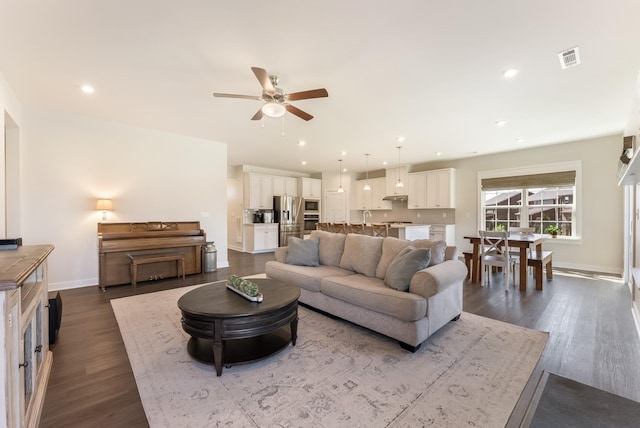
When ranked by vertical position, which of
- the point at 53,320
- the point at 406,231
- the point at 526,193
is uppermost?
the point at 526,193

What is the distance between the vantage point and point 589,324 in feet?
9.68

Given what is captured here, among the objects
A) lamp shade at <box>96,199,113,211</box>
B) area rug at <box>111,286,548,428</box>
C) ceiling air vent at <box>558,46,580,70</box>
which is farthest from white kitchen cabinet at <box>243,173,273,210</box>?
ceiling air vent at <box>558,46,580,70</box>

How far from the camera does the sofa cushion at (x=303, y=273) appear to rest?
3184 mm

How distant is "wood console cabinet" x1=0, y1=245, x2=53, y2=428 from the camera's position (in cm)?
113

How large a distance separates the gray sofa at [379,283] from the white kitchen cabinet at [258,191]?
4.68m

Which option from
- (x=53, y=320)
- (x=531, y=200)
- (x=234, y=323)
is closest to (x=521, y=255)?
(x=531, y=200)

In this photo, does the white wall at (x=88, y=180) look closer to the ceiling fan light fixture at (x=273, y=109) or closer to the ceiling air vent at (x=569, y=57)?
the ceiling fan light fixture at (x=273, y=109)

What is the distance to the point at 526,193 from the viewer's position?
641 cm

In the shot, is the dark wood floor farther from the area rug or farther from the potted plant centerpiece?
the potted plant centerpiece

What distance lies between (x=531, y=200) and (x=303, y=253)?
5.84 m

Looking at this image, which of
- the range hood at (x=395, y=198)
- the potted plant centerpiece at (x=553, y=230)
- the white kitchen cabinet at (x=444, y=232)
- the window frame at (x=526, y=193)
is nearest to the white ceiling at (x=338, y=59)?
the window frame at (x=526, y=193)

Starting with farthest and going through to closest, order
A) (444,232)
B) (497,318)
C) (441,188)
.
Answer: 1. (441,188)
2. (444,232)
3. (497,318)

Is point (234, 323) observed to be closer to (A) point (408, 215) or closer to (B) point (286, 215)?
(B) point (286, 215)

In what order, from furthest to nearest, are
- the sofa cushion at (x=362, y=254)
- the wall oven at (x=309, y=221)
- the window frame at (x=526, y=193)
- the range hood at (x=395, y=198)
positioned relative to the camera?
the wall oven at (x=309, y=221), the range hood at (x=395, y=198), the window frame at (x=526, y=193), the sofa cushion at (x=362, y=254)
